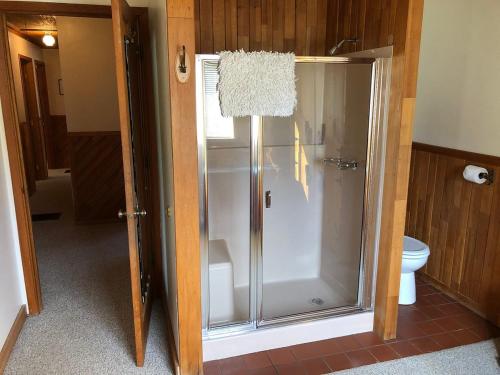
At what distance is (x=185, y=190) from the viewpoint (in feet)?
6.50

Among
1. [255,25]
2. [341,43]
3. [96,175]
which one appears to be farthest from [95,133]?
[341,43]

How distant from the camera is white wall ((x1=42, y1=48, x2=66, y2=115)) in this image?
26.3 feet

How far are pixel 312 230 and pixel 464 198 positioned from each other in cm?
107

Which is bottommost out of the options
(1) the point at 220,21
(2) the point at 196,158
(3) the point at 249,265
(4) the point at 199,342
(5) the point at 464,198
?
(4) the point at 199,342

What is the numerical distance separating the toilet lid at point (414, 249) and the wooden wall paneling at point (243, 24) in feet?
5.72

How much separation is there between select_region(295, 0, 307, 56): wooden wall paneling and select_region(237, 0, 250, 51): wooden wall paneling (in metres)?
0.35

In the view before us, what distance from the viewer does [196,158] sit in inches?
77.3

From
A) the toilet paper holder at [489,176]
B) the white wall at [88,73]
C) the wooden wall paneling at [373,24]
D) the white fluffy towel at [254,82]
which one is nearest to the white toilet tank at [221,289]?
the white fluffy towel at [254,82]

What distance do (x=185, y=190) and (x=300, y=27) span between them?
1572 mm

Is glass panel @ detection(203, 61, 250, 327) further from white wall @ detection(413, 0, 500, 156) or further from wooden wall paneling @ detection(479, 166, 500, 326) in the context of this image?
wooden wall paneling @ detection(479, 166, 500, 326)

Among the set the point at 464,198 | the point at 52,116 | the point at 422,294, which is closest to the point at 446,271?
the point at 422,294

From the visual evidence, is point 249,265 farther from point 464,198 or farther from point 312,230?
point 464,198

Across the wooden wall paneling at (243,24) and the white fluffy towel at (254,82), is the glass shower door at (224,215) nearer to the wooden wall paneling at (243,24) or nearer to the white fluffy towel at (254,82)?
the white fluffy towel at (254,82)

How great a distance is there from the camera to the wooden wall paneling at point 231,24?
2697 mm
